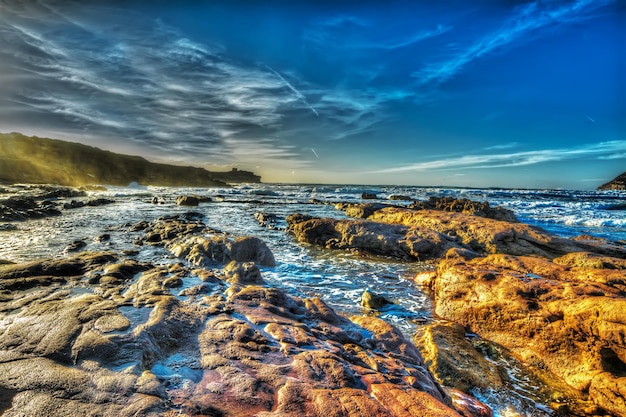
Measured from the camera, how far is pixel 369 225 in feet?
40.6

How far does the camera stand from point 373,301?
6414mm

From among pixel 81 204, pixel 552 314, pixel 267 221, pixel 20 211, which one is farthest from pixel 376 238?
pixel 81 204

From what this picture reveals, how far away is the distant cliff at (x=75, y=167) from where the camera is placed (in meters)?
62.9

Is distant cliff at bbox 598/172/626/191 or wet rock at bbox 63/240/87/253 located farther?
distant cliff at bbox 598/172/626/191

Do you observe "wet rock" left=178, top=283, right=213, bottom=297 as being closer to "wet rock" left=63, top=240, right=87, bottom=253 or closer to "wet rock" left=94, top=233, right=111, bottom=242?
"wet rock" left=63, top=240, right=87, bottom=253

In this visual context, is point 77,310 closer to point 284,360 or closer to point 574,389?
point 284,360

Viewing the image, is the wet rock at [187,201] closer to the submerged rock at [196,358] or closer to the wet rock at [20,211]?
the wet rock at [20,211]

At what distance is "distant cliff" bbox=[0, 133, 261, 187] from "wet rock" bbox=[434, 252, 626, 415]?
7487cm

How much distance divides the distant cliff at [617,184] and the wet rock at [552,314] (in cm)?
11523

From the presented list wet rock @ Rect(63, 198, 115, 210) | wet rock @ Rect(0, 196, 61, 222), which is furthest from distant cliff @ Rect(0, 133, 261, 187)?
wet rock @ Rect(0, 196, 61, 222)

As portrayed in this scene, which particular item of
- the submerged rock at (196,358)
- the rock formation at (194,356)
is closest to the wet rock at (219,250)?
the rock formation at (194,356)

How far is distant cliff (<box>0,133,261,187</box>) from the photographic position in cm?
6291

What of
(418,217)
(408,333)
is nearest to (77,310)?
(408,333)

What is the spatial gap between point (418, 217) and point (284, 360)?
517 inches
